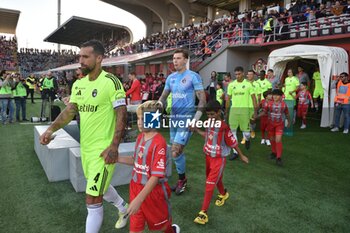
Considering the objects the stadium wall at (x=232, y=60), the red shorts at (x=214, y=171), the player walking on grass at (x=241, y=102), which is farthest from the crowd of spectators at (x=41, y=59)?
the red shorts at (x=214, y=171)

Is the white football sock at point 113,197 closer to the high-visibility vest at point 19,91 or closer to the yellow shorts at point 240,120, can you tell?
the yellow shorts at point 240,120

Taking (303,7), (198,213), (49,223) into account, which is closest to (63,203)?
(49,223)

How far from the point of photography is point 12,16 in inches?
1581

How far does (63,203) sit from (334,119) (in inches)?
392

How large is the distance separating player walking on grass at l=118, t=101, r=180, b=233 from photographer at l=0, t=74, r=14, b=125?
10.0m

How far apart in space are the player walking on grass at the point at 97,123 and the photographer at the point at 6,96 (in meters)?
9.44

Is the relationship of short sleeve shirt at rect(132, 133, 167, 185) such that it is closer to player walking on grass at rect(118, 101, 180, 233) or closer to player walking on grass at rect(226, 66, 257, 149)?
player walking on grass at rect(118, 101, 180, 233)

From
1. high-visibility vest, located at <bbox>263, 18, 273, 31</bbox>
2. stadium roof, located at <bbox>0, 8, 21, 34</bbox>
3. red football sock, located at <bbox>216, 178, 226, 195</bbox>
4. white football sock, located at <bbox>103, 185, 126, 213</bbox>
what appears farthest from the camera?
stadium roof, located at <bbox>0, 8, 21, 34</bbox>

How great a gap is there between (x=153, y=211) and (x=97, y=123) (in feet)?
3.18

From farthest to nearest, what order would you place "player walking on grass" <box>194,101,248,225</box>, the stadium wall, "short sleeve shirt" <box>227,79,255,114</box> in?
the stadium wall, "short sleeve shirt" <box>227,79,255,114</box>, "player walking on grass" <box>194,101,248,225</box>

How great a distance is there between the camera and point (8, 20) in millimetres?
42125

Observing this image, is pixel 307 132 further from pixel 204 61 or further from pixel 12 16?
pixel 12 16

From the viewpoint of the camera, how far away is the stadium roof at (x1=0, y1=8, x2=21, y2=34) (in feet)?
125

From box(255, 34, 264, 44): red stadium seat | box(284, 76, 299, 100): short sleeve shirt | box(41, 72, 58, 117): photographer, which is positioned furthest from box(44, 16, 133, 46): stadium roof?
box(284, 76, 299, 100): short sleeve shirt
